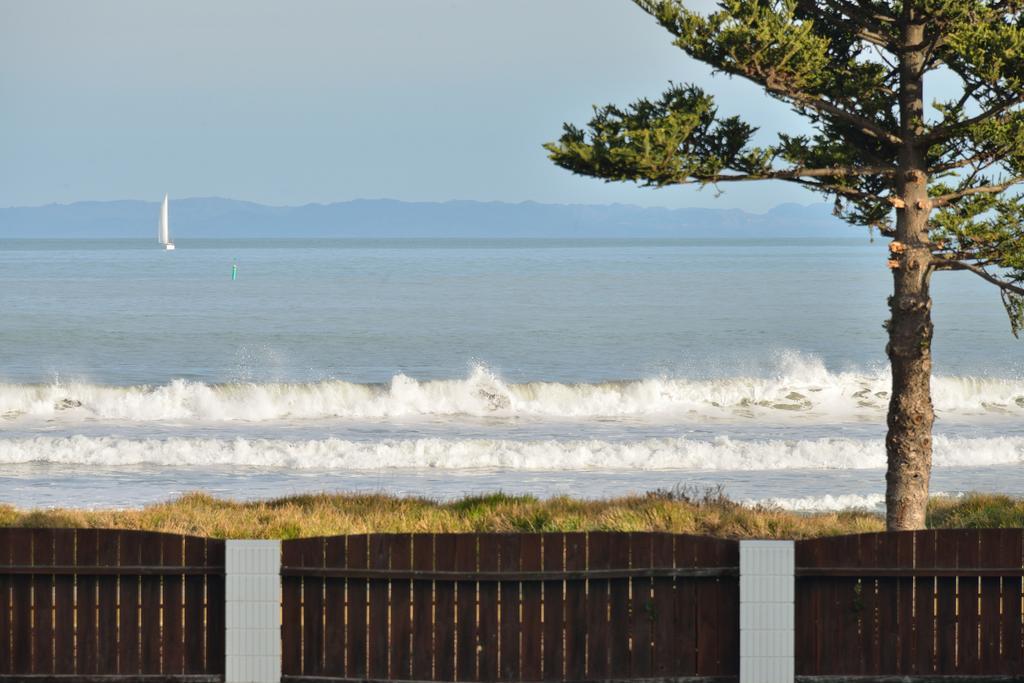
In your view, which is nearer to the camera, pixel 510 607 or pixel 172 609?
pixel 510 607

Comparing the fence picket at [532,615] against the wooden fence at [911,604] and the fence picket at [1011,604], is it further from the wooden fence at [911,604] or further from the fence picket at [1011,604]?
the fence picket at [1011,604]

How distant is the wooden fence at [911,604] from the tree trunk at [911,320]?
4.92 meters

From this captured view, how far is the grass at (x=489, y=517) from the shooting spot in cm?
1684

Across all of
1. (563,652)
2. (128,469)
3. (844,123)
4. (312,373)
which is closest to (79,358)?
(312,373)

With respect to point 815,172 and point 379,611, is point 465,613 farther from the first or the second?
point 815,172

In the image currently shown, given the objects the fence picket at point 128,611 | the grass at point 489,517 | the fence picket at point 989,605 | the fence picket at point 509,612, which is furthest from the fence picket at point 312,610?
the fence picket at point 989,605

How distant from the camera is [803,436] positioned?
35.0m

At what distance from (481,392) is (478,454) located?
Result: 1124cm

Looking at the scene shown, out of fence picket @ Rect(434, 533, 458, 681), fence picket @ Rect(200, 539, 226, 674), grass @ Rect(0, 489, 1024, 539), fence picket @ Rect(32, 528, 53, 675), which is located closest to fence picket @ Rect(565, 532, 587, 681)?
fence picket @ Rect(434, 533, 458, 681)

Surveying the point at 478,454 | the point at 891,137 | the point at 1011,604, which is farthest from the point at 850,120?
the point at 478,454

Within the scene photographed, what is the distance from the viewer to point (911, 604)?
1086cm

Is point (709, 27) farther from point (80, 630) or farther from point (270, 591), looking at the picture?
point (80, 630)

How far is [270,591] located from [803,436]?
2632 cm

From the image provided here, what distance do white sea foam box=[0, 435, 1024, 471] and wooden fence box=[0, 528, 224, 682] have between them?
18.1 m
